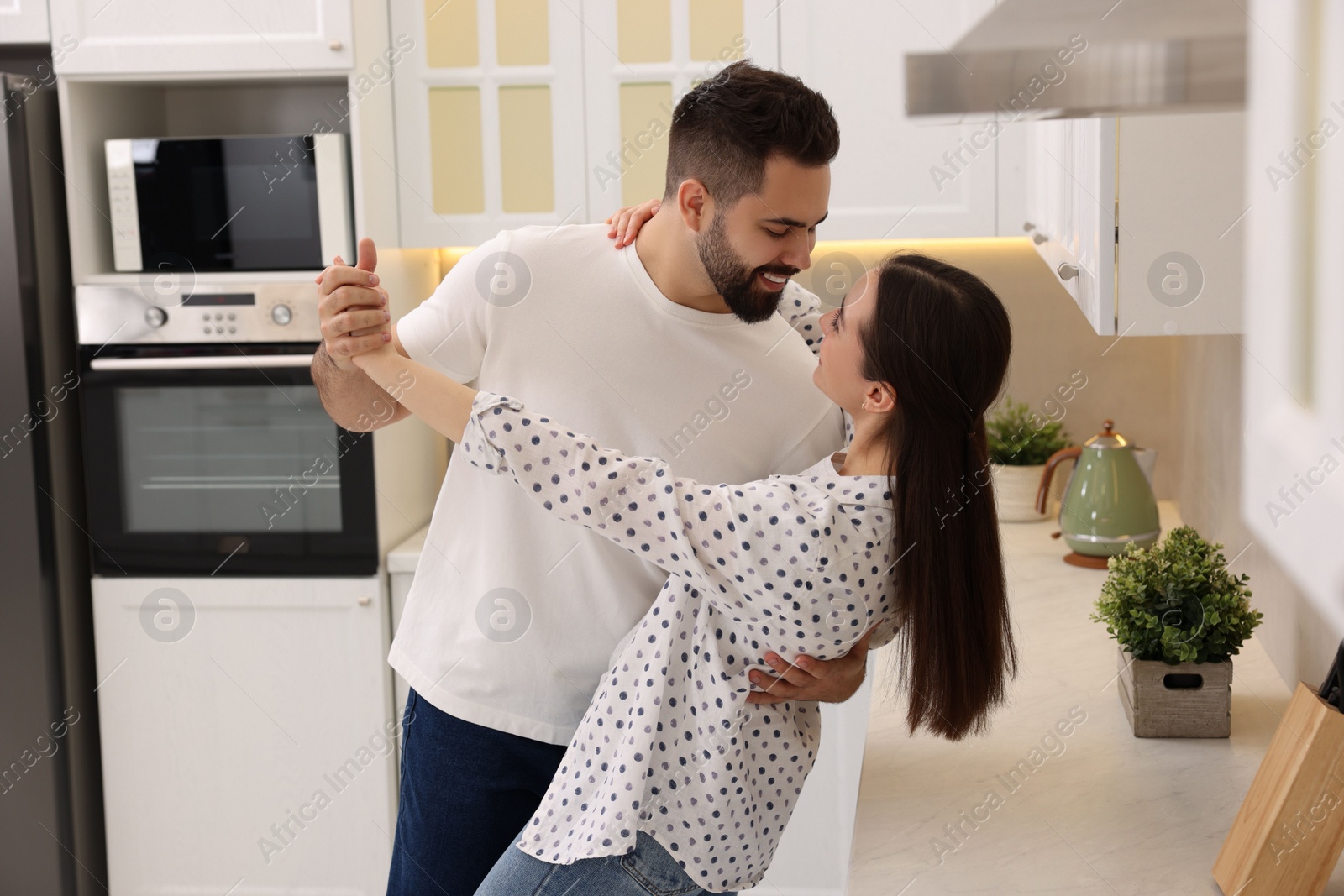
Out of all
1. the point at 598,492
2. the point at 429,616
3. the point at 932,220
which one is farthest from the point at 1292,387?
the point at 932,220

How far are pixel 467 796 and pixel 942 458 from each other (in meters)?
0.68

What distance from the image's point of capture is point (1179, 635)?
4.35 feet

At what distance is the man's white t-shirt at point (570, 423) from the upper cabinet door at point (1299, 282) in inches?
40.0

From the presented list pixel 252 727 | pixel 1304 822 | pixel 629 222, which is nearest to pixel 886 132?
pixel 629 222

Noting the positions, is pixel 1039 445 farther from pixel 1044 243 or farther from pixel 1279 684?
→ pixel 1279 684

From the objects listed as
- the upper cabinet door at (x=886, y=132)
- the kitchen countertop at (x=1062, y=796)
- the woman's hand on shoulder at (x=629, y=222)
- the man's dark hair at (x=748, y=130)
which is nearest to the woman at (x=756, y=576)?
the kitchen countertop at (x=1062, y=796)

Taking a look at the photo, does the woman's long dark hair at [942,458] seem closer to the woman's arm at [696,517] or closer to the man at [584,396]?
the woman's arm at [696,517]

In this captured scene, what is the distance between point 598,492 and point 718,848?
A: 37 centimetres

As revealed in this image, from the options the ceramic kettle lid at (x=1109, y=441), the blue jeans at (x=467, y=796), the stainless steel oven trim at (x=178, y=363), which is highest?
the stainless steel oven trim at (x=178, y=363)

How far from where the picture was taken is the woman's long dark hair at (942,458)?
42.0 inches

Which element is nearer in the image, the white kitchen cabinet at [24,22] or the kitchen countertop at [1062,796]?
the kitchen countertop at [1062,796]

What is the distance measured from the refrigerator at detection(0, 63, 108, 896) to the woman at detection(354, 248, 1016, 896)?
60.1 inches

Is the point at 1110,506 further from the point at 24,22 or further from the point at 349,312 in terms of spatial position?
the point at 24,22

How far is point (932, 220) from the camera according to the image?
2359 millimetres
